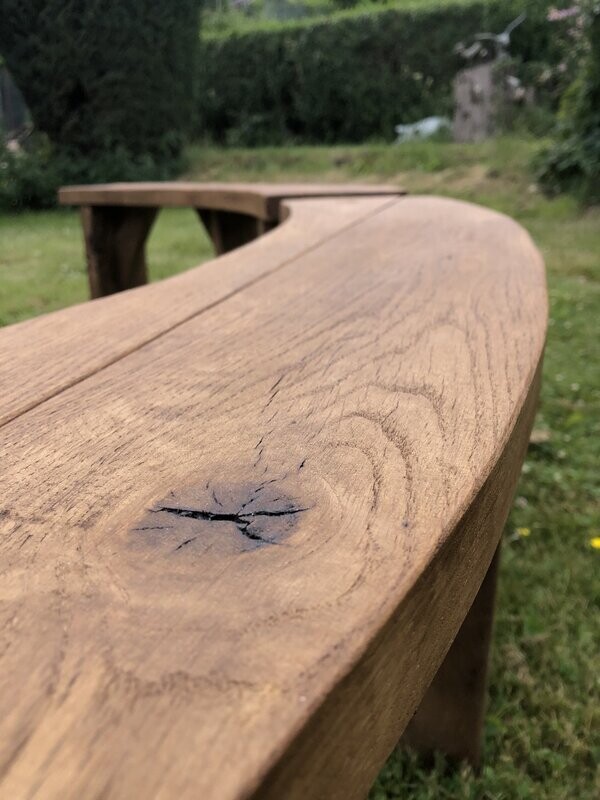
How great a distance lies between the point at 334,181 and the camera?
8352 millimetres

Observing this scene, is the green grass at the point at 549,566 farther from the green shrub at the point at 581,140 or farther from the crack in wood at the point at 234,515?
the crack in wood at the point at 234,515

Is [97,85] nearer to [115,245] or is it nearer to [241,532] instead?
[115,245]

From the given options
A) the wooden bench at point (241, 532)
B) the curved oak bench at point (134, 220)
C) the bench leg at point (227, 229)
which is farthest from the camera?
the bench leg at point (227, 229)

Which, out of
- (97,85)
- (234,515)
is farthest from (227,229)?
(97,85)

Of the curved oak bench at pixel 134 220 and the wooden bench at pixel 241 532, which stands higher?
the wooden bench at pixel 241 532

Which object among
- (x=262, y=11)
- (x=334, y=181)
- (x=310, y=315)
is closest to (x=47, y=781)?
(x=310, y=315)

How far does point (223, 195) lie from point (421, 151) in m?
5.88

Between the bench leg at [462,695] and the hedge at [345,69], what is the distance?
9895mm

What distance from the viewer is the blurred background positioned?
5.38ft

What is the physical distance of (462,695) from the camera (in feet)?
4.40

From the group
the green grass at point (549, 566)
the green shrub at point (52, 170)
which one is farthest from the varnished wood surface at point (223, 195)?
the green shrub at point (52, 170)

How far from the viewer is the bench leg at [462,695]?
129 centimetres

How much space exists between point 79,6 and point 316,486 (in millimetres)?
9526

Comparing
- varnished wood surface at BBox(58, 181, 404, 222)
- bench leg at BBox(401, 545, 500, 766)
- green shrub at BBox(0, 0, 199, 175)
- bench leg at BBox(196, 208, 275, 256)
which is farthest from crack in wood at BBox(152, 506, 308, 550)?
green shrub at BBox(0, 0, 199, 175)
